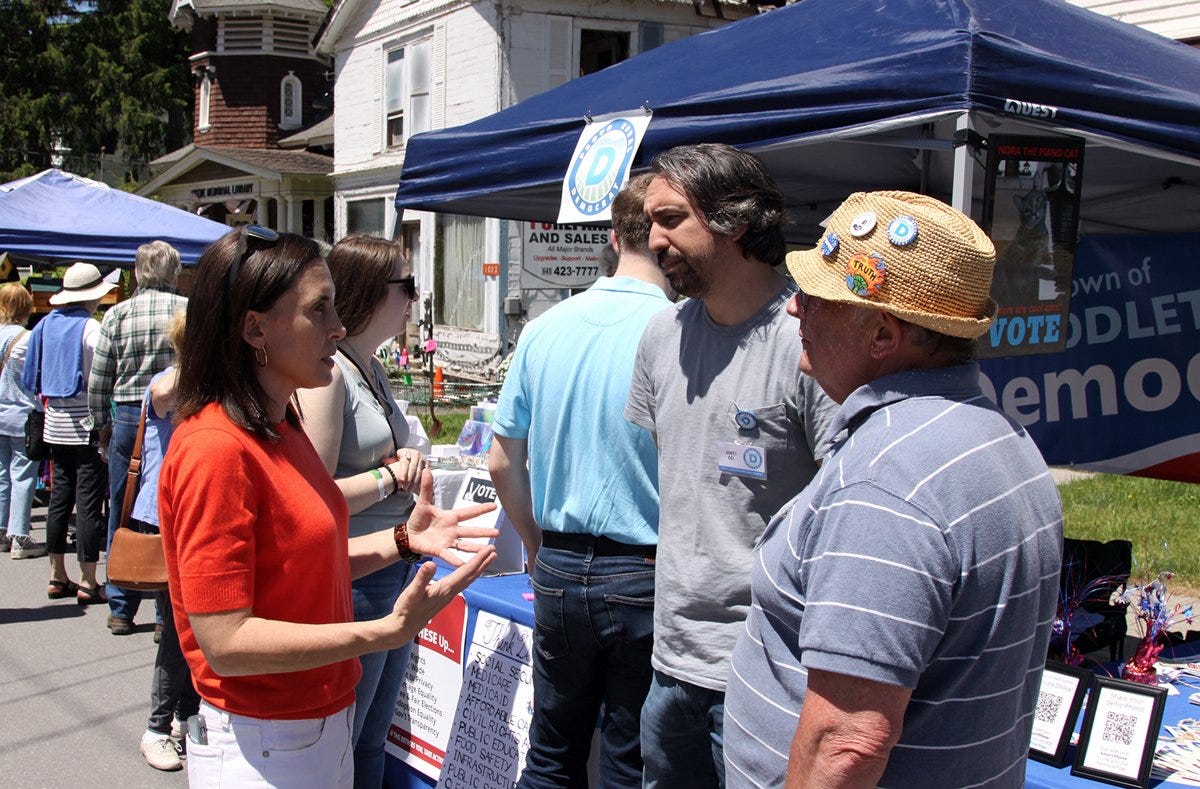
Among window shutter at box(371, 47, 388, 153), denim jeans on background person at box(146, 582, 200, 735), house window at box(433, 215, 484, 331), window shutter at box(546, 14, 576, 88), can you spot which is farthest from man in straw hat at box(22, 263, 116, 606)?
window shutter at box(371, 47, 388, 153)

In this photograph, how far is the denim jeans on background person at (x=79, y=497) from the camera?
6.20 metres

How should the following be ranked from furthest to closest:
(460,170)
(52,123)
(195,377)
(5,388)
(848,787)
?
(52,123) < (5,388) < (460,170) < (195,377) < (848,787)

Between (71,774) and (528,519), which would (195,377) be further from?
(71,774)

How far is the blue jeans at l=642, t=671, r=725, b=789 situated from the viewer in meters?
2.23

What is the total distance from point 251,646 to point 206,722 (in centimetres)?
29

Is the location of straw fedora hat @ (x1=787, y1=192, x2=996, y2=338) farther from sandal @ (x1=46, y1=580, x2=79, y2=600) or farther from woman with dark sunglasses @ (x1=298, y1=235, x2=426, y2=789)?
sandal @ (x1=46, y1=580, x2=79, y2=600)

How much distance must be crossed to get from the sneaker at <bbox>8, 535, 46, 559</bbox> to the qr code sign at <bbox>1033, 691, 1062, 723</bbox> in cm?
706

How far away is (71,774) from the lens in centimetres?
406

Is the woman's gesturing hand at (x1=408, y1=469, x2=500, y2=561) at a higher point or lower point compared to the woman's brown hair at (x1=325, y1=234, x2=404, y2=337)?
lower

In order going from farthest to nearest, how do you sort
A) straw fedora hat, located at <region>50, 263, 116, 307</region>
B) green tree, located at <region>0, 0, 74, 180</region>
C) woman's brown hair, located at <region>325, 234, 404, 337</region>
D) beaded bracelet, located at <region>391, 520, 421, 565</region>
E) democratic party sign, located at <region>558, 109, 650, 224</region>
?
1. green tree, located at <region>0, 0, 74, 180</region>
2. straw fedora hat, located at <region>50, 263, 116, 307</region>
3. democratic party sign, located at <region>558, 109, 650, 224</region>
4. woman's brown hair, located at <region>325, 234, 404, 337</region>
5. beaded bracelet, located at <region>391, 520, 421, 565</region>

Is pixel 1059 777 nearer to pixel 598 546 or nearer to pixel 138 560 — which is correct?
pixel 598 546

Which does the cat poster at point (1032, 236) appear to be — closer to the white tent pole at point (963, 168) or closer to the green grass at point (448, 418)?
the white tent pole at point (963, 168)

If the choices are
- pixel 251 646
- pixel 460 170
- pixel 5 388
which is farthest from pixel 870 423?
pixel 5 388

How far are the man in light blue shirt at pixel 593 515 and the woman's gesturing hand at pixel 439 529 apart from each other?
0.37m
